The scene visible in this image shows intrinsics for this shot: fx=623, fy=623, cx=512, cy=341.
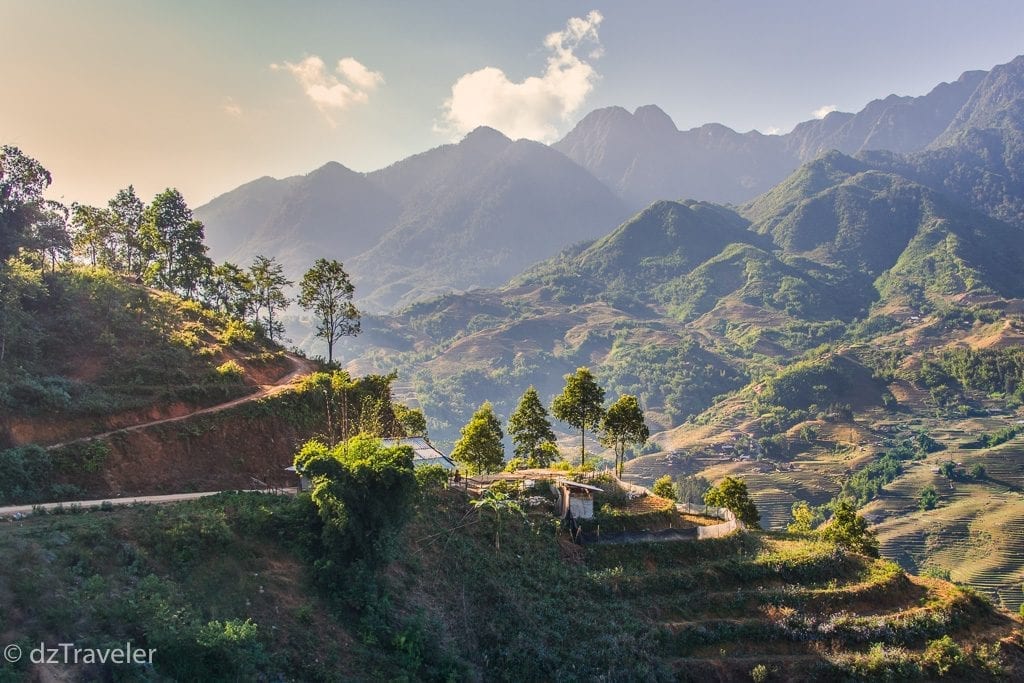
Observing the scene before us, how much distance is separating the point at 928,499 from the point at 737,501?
80336 millimetres

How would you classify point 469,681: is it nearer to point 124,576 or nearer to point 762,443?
point 124,576

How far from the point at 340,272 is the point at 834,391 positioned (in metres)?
147

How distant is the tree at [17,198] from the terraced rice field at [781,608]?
34.1m

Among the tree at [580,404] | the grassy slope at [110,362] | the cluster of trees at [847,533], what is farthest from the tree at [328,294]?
the cluster of trees at [847,533]

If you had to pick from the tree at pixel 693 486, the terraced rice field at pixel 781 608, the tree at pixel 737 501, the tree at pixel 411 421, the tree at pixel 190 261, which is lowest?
the tree at pixel 693 486

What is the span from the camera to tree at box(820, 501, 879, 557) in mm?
34188

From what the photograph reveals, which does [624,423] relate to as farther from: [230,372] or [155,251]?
[155,251]

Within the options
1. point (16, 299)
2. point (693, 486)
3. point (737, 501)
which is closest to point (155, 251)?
point (16, 299)

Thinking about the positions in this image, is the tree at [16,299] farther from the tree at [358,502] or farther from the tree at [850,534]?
the tree at [850,534]

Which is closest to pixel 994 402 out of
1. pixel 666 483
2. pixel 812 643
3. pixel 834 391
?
pixel 834 391

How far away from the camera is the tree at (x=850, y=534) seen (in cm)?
3419

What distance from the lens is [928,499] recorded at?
98.3 meters

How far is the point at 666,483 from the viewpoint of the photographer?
39375mm

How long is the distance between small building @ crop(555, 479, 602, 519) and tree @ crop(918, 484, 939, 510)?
3734 inches
